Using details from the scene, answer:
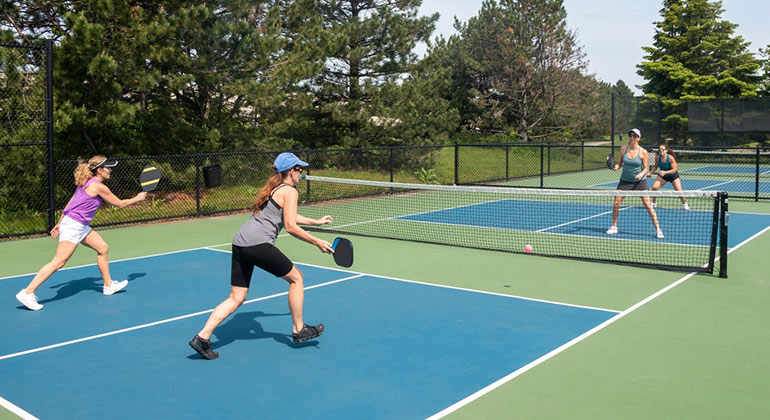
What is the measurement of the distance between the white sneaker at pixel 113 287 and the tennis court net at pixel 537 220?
212 inches

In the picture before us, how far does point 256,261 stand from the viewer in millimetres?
6254

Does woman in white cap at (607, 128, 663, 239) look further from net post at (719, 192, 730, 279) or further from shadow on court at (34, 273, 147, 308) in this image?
shadow on court at (34, 273, 147, 308)

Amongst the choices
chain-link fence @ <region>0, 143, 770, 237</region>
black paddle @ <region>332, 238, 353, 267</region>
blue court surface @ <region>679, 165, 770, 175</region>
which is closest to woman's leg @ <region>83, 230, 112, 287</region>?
black paddle @ <region>332, 238, 353, 267</region>

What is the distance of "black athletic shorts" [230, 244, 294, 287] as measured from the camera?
6227 millimetres

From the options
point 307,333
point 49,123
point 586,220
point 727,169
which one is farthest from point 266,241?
point 727,169

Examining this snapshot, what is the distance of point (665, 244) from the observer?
12258mm

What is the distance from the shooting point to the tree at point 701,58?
43406mm

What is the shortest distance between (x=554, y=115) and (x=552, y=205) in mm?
Answer: 24479

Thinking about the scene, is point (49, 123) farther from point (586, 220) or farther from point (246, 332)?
point (586, 220)

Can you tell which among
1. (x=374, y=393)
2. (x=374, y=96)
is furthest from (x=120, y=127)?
(x=374, y=393)

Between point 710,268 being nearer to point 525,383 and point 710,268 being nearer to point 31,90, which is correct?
point 525,383

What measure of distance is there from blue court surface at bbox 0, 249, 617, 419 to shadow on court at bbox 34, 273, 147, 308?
0.04 meters

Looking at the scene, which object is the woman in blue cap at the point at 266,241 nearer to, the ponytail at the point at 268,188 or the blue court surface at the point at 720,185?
the ponytail at the point at 268,188

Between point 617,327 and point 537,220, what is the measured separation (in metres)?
8.66
